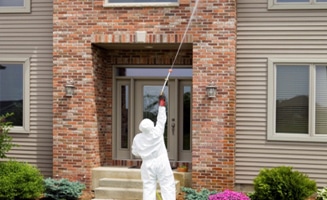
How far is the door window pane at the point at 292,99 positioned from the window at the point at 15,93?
5.83 meters

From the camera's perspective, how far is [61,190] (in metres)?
11.0

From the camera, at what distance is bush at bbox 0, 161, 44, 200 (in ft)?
34.7

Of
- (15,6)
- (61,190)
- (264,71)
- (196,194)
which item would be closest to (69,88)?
(61,190)

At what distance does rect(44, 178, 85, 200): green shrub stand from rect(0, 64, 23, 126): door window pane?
229cm

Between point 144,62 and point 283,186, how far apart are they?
4364 mm

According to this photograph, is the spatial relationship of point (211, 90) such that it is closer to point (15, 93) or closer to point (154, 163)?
point (154, 163)

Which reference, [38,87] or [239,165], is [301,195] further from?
[38,87]

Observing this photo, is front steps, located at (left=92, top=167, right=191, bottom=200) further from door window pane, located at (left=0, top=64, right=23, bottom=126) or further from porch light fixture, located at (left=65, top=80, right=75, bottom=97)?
door window pane, located at (left=0, top=64, right=23, bottom=126)

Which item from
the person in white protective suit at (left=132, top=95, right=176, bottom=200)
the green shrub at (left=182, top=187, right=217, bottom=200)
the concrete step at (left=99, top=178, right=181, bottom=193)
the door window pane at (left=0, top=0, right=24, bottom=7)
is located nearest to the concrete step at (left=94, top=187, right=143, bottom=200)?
the concrete step at (left=99, top=178, right=181, bottom=193)

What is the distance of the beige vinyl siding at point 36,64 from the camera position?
12516mm

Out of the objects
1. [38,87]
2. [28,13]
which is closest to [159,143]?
[38,87]

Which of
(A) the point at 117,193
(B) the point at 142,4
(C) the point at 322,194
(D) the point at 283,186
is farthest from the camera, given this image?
(B) the point at 142,4

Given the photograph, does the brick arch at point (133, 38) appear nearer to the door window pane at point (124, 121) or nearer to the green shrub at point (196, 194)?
the door window pane at point (124, 121)

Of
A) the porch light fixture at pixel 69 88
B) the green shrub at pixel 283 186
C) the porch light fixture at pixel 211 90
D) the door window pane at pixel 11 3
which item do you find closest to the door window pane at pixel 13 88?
the door window pane at pixel 11 3
